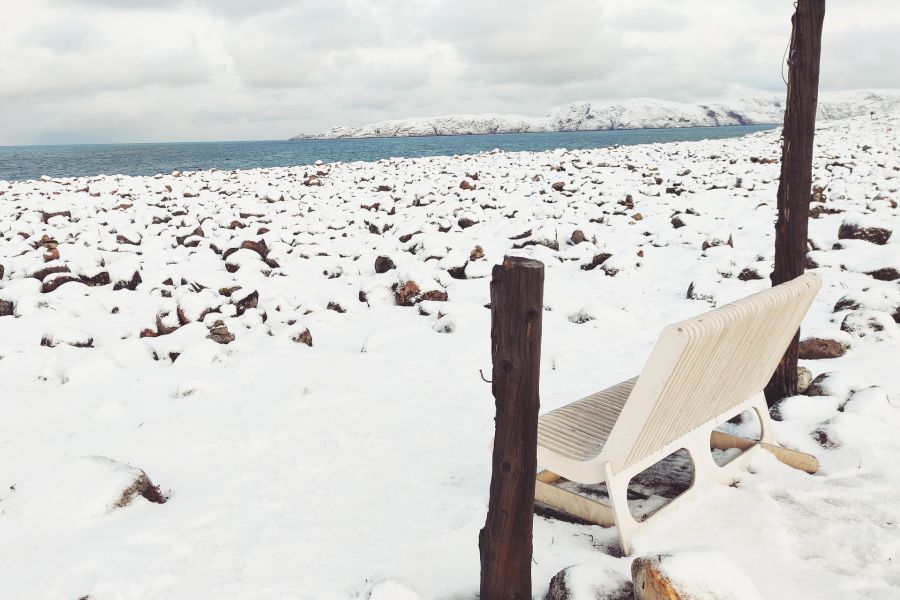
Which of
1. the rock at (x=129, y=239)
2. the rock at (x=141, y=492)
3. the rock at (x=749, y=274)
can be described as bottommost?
the rock at (x=141, y=492)

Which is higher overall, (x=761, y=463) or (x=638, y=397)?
(x=638, y=397)

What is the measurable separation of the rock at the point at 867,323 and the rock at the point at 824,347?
41 centimetres

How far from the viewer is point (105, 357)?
19.0ft

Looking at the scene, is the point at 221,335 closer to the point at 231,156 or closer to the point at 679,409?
the point at 679,409

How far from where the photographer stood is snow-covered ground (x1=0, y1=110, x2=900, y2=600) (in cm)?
300

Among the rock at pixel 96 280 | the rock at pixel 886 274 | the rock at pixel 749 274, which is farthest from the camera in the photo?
the rock at pixel 96 280

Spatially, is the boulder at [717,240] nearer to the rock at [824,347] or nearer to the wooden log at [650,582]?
the rock at [824,347]

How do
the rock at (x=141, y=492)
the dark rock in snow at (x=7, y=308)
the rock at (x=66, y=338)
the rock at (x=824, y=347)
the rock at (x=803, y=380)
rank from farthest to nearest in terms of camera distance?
the dark rock in snow at (x=7, y=308) → the rock at (x=66, y=338) → the rock at (x=824, y=347) → the rock at (x=803, y=380) → the rock at (x=141, y=492)

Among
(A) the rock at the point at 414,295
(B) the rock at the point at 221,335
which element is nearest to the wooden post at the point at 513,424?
(B) the rock at the point at 221,335

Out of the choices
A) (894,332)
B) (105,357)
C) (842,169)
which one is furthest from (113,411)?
(842,169)

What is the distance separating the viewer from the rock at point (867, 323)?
5.87 meters

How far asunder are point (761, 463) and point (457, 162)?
78.5 ft

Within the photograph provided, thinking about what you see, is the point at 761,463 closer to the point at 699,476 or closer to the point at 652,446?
the point at 699,476

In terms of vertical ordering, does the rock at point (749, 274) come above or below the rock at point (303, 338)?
above
